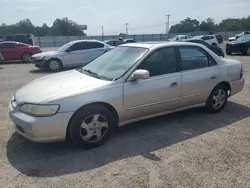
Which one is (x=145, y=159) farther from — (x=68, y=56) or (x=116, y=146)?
(x=68, y=56)

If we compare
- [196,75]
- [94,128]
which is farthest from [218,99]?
[94,128]

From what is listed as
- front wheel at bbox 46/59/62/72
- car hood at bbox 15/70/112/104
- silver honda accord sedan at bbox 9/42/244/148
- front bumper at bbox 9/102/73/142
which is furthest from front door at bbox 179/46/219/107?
front wheel at bbox 46/59/62/72

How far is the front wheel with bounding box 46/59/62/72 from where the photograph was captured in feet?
39.2

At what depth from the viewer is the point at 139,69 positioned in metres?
4.13

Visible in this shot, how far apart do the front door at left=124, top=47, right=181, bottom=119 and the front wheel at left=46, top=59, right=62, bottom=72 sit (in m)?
8.46

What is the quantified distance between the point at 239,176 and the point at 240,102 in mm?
3297

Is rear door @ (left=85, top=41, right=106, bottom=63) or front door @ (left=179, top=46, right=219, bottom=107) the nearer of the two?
front door @ (left=179, top=46, right=219, bottom=107)

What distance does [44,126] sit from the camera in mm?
3402

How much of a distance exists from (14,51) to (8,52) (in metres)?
0.35

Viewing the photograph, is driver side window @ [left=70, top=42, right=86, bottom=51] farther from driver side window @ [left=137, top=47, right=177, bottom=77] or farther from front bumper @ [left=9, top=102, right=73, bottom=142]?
front bumper @ [left=9, top=102, right=73, bottom=142]

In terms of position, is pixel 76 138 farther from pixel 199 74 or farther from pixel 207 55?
pixel 207 55

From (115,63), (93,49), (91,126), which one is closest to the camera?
(91,126)

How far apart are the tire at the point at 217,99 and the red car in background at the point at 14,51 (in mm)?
13890

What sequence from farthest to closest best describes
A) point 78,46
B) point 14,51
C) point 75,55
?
1. point 14,51
2. point 78,46
3. point 75,55
